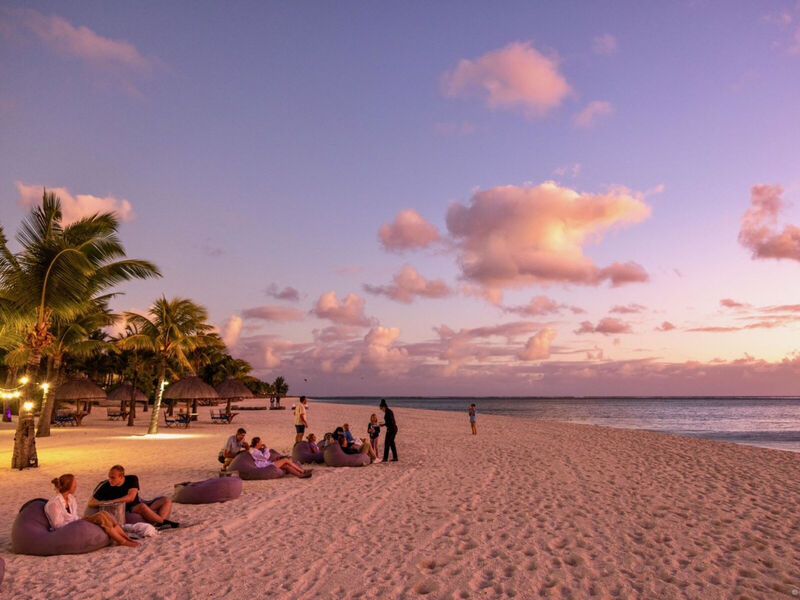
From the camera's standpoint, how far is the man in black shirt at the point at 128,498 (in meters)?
6.71

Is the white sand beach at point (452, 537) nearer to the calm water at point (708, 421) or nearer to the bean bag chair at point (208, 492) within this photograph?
the bean bag chair at point (208, 492)

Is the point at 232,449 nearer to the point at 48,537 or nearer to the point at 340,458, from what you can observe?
the point at 340,458

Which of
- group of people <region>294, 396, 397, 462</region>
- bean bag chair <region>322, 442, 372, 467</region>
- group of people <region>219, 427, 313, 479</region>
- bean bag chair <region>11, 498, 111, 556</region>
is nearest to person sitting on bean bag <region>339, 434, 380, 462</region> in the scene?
group of people <region>294, 396, 397, 462</region>

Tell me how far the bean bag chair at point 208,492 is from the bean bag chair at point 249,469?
1783 millimetres

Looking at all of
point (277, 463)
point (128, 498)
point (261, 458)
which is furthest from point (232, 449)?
point (128, 498)

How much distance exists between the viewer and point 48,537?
19.4ft

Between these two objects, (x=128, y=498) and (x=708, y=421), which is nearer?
(x=128, y=498)

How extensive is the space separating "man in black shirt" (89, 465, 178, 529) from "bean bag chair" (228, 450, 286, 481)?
3.69 metres

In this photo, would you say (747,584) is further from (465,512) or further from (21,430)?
(21,430)

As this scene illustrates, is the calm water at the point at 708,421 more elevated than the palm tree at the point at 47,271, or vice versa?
the palm tree at the point at 47,271

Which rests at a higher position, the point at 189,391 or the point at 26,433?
the point at 189,391

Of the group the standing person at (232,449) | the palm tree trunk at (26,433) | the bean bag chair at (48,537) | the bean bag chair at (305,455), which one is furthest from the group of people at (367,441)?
the bean bag chair at (48,537)

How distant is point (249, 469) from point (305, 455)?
2379mm

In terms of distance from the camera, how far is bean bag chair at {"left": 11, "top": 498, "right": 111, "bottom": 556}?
19.2ft
